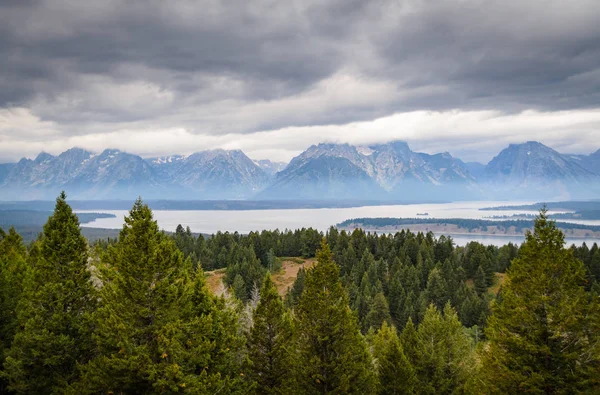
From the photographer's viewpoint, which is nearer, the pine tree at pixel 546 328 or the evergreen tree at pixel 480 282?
the pine tree at pixel 546 328

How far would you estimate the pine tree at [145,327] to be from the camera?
62.6 ft

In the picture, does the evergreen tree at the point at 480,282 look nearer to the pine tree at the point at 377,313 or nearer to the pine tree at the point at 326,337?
the pine tree at the point at 377,313

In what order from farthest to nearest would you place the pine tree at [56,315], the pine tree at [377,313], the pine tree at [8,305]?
the pine tree at [377,313]
the pine tree at [8,305]
the pine tree at [56,315]

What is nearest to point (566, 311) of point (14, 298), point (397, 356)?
point (397, 356)

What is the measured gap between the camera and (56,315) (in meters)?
22.6

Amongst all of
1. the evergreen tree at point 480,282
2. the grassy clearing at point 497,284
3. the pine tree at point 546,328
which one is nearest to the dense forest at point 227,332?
the pine tree at point 546,328

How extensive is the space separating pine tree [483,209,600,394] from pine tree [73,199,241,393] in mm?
14881

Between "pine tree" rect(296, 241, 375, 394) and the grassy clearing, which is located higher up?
"pine tree" rect(296, 241, 375, 394)

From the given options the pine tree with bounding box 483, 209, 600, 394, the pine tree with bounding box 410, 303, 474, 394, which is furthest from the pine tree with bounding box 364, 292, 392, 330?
the pine tree with bounding box 483, 209, 600, 394

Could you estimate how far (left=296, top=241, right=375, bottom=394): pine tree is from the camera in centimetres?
2338

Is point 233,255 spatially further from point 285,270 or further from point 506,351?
point 506,351

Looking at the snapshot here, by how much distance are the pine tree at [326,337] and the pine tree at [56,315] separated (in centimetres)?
1263

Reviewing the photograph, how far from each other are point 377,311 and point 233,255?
157ft

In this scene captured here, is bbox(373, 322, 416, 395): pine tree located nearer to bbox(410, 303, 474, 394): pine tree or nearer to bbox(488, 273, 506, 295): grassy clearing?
bbox(410, 303, 474, 394): pine tree
